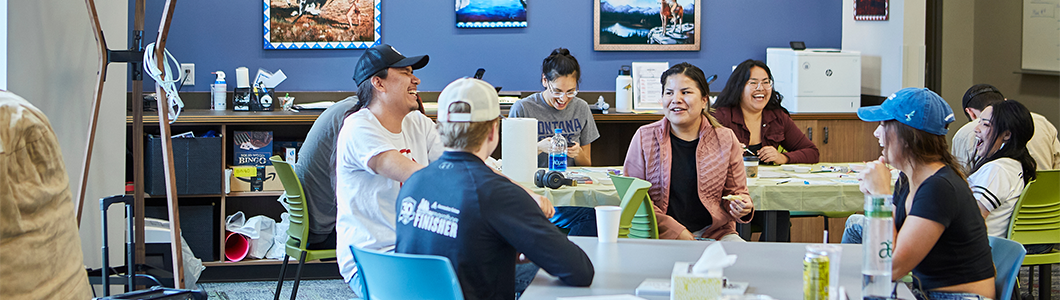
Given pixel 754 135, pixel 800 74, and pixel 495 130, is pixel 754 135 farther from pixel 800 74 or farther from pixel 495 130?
pixel 495 130

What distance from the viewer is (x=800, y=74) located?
4762mm

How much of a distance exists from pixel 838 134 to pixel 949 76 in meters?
1.26

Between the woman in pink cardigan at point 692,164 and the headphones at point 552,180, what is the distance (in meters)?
0.27

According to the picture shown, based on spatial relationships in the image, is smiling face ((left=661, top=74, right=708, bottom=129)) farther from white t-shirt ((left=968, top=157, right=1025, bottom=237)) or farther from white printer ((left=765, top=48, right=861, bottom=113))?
white printer ((left=765, top=48, right=861, bottom=113))

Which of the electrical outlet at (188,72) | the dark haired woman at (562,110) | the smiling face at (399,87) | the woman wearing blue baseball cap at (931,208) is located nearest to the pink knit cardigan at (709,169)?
the dark haired woman at (562,110)

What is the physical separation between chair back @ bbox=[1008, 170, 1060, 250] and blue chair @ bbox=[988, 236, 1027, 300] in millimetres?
1082

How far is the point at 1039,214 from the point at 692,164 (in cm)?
141

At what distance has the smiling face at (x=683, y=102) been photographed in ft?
9.75

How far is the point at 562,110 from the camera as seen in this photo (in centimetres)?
400

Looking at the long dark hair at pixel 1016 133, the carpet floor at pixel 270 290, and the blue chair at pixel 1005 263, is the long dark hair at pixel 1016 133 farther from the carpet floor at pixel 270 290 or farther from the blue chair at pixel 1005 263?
the carpet floor at pixel 270 290

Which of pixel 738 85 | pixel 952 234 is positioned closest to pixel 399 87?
pixel 952 234

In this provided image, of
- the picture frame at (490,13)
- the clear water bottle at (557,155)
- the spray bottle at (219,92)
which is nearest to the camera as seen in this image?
the clear water bottle at (557,155)

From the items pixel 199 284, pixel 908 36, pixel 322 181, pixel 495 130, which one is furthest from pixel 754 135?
pixel 199 284

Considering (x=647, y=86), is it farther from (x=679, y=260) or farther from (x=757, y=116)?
(x=679, y=260)
